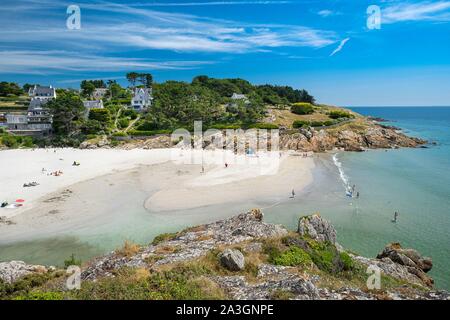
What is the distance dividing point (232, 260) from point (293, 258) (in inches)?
145

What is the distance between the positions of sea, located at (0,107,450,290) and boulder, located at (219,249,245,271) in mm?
10843

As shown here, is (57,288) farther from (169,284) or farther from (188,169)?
(188,169)

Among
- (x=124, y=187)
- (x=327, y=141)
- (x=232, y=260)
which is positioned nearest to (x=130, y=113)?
(x=327, y=141)

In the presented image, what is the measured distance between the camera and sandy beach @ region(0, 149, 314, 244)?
27.6 metres

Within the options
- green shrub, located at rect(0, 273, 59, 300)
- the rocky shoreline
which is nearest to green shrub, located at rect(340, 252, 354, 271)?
green shrub, located at rect(0, 273, 59, 300)

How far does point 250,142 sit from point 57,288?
55787 mm

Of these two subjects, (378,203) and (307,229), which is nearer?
(307,229)

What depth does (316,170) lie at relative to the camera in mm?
48188

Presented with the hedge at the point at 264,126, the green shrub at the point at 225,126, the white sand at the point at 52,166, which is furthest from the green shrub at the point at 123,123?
the hedge at the point at 264,126

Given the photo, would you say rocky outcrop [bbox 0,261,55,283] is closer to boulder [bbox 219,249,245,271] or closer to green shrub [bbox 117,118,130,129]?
boulder [bbox 219,249,245,271]

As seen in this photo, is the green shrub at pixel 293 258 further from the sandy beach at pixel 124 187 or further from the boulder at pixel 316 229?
the sandy beach at pixel 124 187

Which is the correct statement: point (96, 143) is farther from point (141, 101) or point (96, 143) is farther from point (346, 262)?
point (346, 262)
